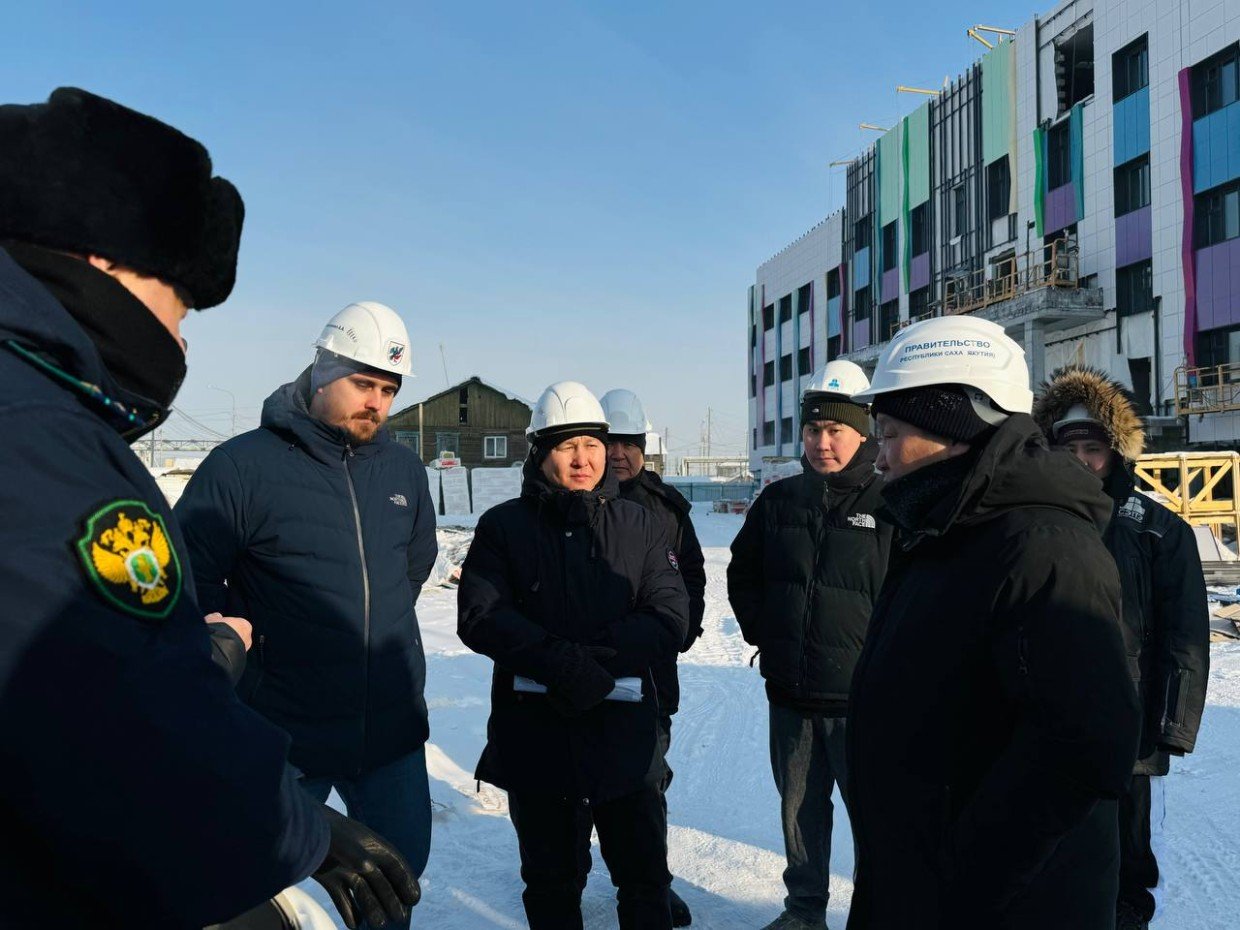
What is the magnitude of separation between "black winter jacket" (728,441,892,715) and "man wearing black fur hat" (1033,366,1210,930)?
2.97 feet

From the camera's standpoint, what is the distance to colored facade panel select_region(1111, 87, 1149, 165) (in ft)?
73.9

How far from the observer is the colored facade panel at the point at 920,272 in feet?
105

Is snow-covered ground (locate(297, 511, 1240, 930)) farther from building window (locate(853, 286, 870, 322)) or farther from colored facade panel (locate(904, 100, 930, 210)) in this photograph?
building window (locate(853, 286, 870, 322))

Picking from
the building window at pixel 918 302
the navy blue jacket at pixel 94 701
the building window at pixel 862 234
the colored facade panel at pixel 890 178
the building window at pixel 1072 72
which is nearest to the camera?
the navy blue jacket at pixel 94 701

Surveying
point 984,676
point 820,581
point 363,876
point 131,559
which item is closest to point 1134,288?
point 820,581

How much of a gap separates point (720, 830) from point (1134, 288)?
23766 mm

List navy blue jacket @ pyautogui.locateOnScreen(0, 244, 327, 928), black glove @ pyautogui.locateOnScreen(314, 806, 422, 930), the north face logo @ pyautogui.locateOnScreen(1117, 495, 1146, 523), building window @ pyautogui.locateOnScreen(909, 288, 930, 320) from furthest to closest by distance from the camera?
building window @ pyautogui.locateOnScreen(909, 288, 930, 320)
the north face logo @ pyautogui.locateOnScreen(1117, 495, 1146, 523)
black glove @ pyautogui.locateOnScreen(314, 806, 422, 930)
navy blue jacket @ pyautogui.locateOnScreen(0, 244, 327, 928)

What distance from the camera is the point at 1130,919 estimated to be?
335cm

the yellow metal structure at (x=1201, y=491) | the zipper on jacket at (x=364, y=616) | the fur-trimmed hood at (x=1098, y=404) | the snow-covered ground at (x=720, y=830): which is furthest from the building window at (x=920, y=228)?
the zipper on jacket at (x=364, y=616)

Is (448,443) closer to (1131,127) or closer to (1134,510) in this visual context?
(1131,127)

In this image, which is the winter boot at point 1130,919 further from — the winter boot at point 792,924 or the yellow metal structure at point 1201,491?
the yellow metal structure at point 1201,491

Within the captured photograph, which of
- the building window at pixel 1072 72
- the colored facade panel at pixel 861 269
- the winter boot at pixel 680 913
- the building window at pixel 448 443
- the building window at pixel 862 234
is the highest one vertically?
the building window at pixel 1072 72

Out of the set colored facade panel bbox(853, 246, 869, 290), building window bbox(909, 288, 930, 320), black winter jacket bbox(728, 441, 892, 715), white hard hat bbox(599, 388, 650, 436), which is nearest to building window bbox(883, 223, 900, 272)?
colored facade panel bbox(853, 246, 869, 290)

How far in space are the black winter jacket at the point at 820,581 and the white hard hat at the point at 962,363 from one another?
1.52m
